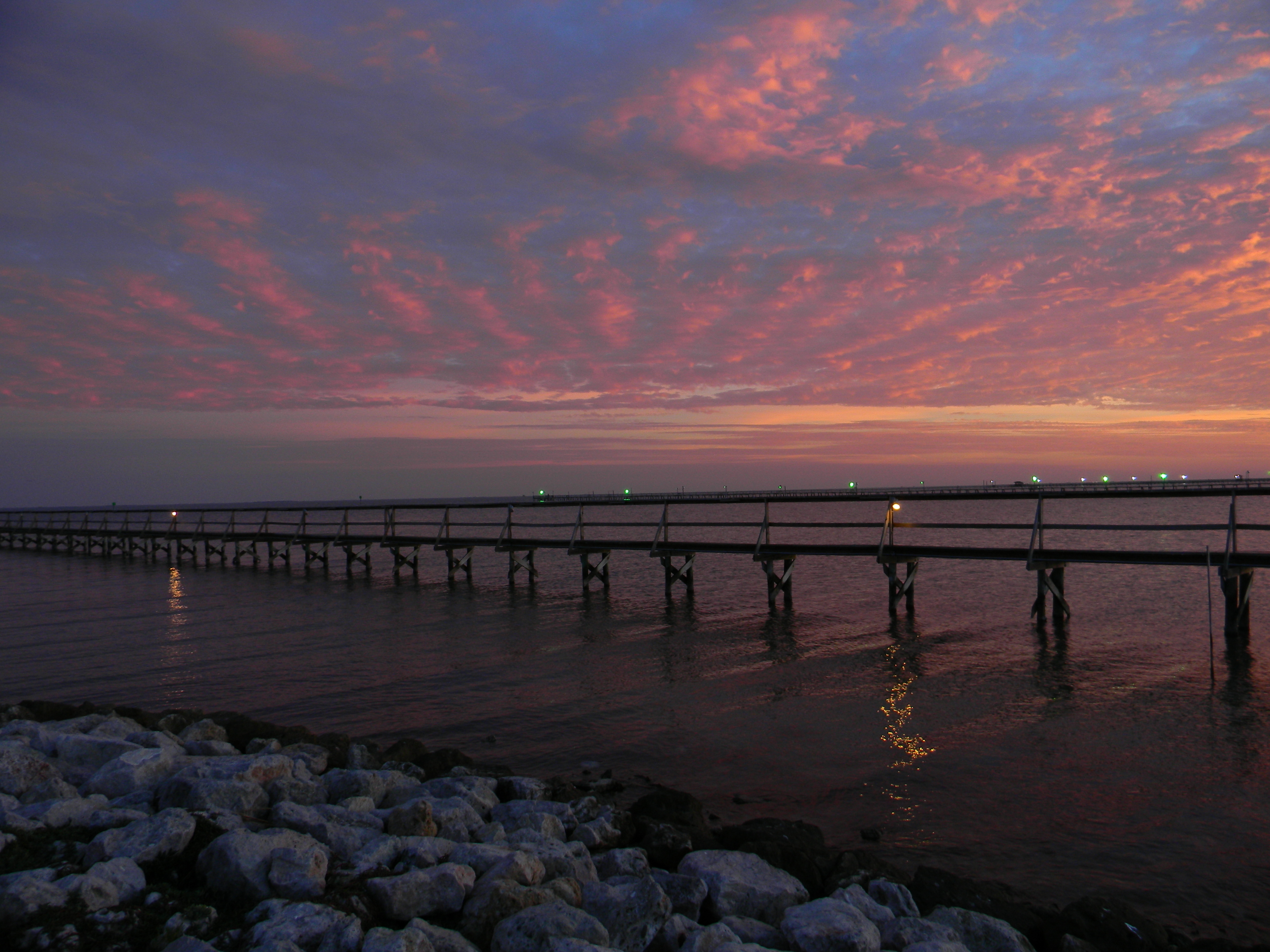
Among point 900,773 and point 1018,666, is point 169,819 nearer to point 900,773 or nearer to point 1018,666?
point 900,773

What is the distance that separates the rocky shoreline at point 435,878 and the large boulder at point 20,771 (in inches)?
0.7

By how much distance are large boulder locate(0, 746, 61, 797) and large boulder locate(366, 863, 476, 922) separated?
3.41 m

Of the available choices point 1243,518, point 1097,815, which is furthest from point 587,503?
point 1243,518

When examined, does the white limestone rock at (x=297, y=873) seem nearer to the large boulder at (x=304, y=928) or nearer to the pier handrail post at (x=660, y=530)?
the large boulder at (x=304, y=928)

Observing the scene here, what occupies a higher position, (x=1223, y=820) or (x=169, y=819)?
(x=169, y=819)

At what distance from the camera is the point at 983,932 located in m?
4.81

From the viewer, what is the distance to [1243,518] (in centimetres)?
9219

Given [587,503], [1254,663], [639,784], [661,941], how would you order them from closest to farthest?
[661,941]
[639,784]
[1254,663]
[587,503]

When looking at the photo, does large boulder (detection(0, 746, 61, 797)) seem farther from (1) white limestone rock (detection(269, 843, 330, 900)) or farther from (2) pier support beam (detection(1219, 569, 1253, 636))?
(2) pier support beam (detection(1219, 569, 1253, 636))

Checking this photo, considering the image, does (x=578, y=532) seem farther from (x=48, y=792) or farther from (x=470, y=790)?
(x=48, y=792)

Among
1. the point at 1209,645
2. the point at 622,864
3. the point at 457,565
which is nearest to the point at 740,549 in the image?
the point at 1209,645

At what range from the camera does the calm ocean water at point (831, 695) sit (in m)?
6.74

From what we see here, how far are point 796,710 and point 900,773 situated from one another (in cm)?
248

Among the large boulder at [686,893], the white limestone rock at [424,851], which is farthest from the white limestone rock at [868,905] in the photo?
the white limestone rock at [424,851]
